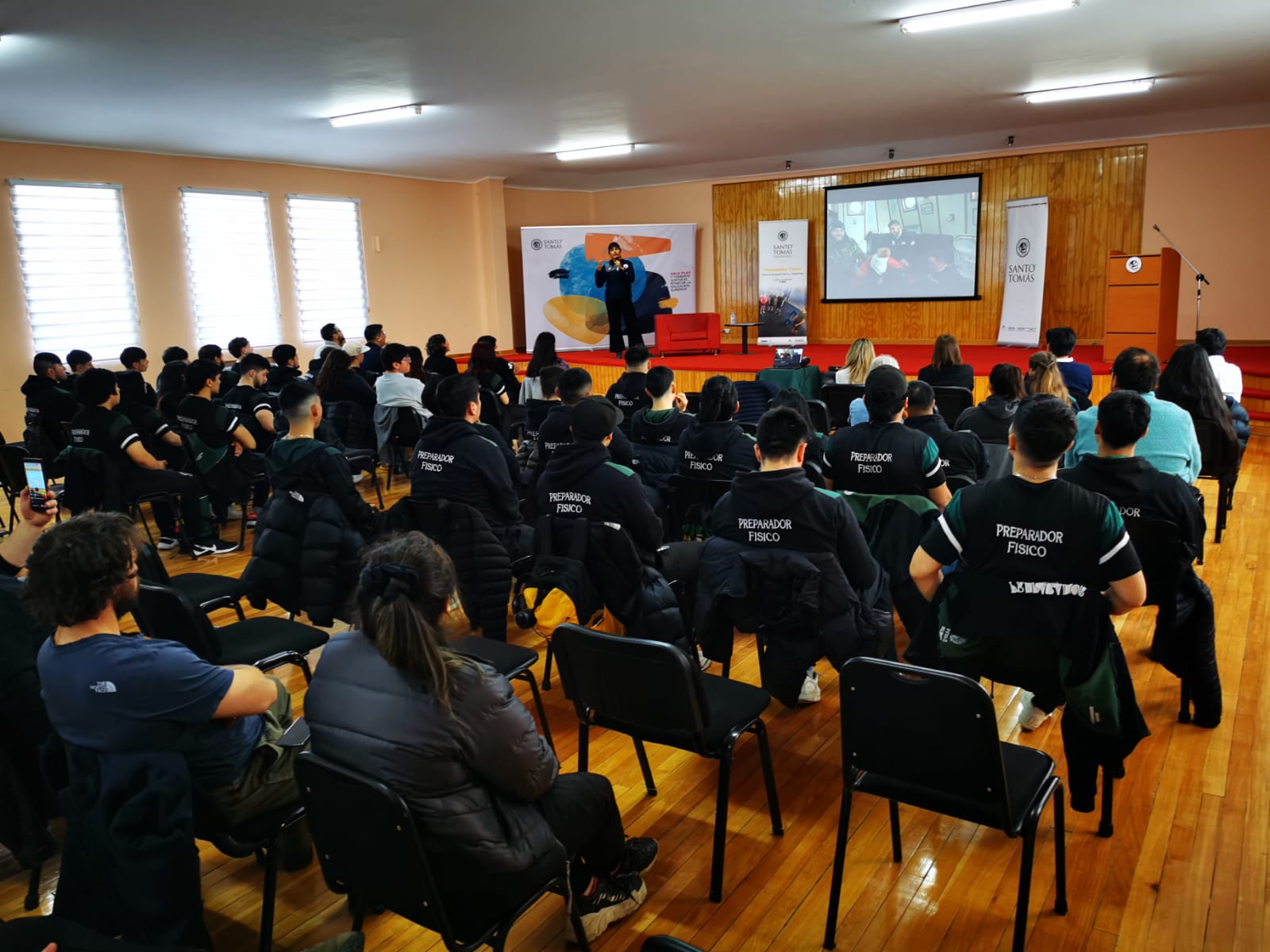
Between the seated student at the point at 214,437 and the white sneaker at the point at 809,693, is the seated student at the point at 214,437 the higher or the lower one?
the higher one

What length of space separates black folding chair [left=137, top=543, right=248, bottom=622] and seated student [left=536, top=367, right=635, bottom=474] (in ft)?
4.92

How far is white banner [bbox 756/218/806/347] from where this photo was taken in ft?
44.5

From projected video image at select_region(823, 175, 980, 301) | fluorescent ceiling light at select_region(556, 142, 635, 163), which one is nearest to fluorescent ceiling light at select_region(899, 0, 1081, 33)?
fluorescent ceiling light at select_region(556, 142, 635, 163)

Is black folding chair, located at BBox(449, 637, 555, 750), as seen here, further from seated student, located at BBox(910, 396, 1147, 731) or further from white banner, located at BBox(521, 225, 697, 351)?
white banner, located at BBox(521, 225, 697, 351)

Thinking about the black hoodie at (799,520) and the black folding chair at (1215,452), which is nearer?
the black hoodie at (799,520)

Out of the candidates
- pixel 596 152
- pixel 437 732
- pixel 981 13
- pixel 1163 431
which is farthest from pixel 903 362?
pixel 437 732

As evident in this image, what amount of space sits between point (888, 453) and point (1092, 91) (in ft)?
23.8

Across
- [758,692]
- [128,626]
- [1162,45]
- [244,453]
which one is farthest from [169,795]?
[1162,45]

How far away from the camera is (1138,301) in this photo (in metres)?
9.44

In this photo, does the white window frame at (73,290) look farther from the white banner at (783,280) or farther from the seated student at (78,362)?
the white banner at (783,280)

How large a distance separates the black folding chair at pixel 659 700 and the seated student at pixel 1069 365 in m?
4.83

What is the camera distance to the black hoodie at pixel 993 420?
4.86 meters

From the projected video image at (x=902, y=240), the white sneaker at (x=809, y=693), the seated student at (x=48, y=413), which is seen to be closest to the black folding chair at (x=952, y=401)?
the white sneaker at (x=809, y=693)

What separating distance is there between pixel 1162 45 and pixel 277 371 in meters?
7.63
